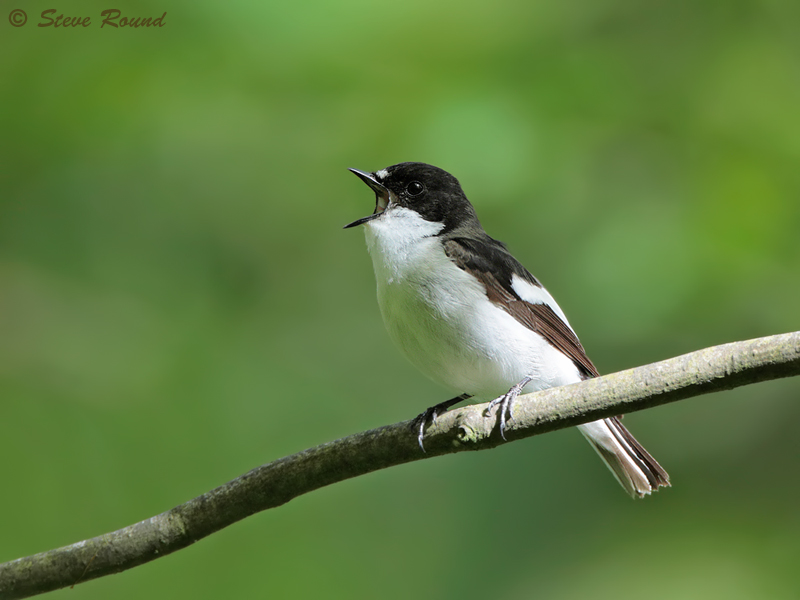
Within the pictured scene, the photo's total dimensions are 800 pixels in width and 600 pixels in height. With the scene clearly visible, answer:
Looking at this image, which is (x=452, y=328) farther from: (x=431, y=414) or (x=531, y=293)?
(x=531, y=293)

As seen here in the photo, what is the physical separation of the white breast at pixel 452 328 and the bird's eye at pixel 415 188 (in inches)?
19.7

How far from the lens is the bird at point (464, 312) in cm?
324

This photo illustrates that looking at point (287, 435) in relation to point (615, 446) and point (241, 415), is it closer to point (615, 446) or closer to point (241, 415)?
point (241, 415)

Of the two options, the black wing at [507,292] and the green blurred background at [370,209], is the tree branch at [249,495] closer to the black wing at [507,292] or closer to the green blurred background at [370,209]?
the black wing at [507,292]

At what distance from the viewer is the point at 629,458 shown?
3.60 meters

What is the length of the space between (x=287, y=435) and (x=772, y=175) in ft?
10.4

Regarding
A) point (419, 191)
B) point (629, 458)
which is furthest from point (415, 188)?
point (629, 458)

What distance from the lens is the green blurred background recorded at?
399cm

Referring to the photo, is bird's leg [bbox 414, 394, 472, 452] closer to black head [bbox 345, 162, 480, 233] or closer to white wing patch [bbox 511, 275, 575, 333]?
white wing patch [bbox 511, 275, 575, 333]

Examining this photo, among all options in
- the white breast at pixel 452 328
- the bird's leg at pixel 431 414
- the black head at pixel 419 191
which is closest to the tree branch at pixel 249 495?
the bird's leg at pixel 431 414

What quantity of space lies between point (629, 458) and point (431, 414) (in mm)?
1125

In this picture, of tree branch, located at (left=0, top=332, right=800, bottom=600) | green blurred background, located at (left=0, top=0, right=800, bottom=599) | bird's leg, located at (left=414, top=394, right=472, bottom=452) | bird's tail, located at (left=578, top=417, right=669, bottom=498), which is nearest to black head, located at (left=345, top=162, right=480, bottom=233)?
green blurred background, located at (left=0, top=0, right=800, bottom=599)

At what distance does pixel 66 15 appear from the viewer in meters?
4.23

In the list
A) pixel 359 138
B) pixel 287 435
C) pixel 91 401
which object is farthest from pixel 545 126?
pixel 91 401
